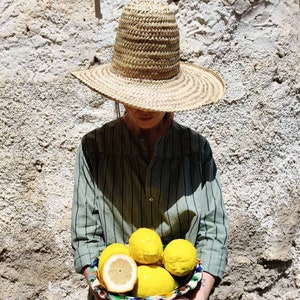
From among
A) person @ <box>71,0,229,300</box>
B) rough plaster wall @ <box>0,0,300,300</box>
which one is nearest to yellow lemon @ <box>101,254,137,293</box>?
person @ <box>71,0,229,300</box>

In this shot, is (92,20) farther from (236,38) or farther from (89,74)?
(89,74)

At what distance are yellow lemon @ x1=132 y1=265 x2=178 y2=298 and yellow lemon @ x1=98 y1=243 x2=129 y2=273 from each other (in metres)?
0.07

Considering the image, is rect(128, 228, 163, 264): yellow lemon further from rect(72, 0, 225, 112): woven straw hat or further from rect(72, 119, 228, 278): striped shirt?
rect(72, 0, 225, 112): woven straw hat

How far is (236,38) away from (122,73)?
987 mm

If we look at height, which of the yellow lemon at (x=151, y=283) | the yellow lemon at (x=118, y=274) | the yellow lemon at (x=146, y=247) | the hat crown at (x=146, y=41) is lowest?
the yellow lemon at (x=151, y=283)

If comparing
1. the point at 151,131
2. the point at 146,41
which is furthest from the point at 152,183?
the point at 146,41

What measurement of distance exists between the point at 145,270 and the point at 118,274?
86mm

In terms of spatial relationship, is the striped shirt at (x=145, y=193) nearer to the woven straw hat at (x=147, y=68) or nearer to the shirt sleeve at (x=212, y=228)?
the shirt sleeve at (x=212, y=228)

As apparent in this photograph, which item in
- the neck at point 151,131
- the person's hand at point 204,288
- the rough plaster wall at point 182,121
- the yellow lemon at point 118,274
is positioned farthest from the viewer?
the rough plaster wall at point 182,121

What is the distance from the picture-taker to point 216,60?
8.13ft

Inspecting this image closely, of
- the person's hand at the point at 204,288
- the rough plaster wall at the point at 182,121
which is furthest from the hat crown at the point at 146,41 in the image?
the rough plaster wall at the point at 182,121

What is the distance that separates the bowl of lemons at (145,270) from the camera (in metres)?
1.54

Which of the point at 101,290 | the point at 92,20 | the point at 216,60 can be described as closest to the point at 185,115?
the point at 216,60

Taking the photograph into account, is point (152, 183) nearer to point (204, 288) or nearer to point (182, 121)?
point (204, 288)
